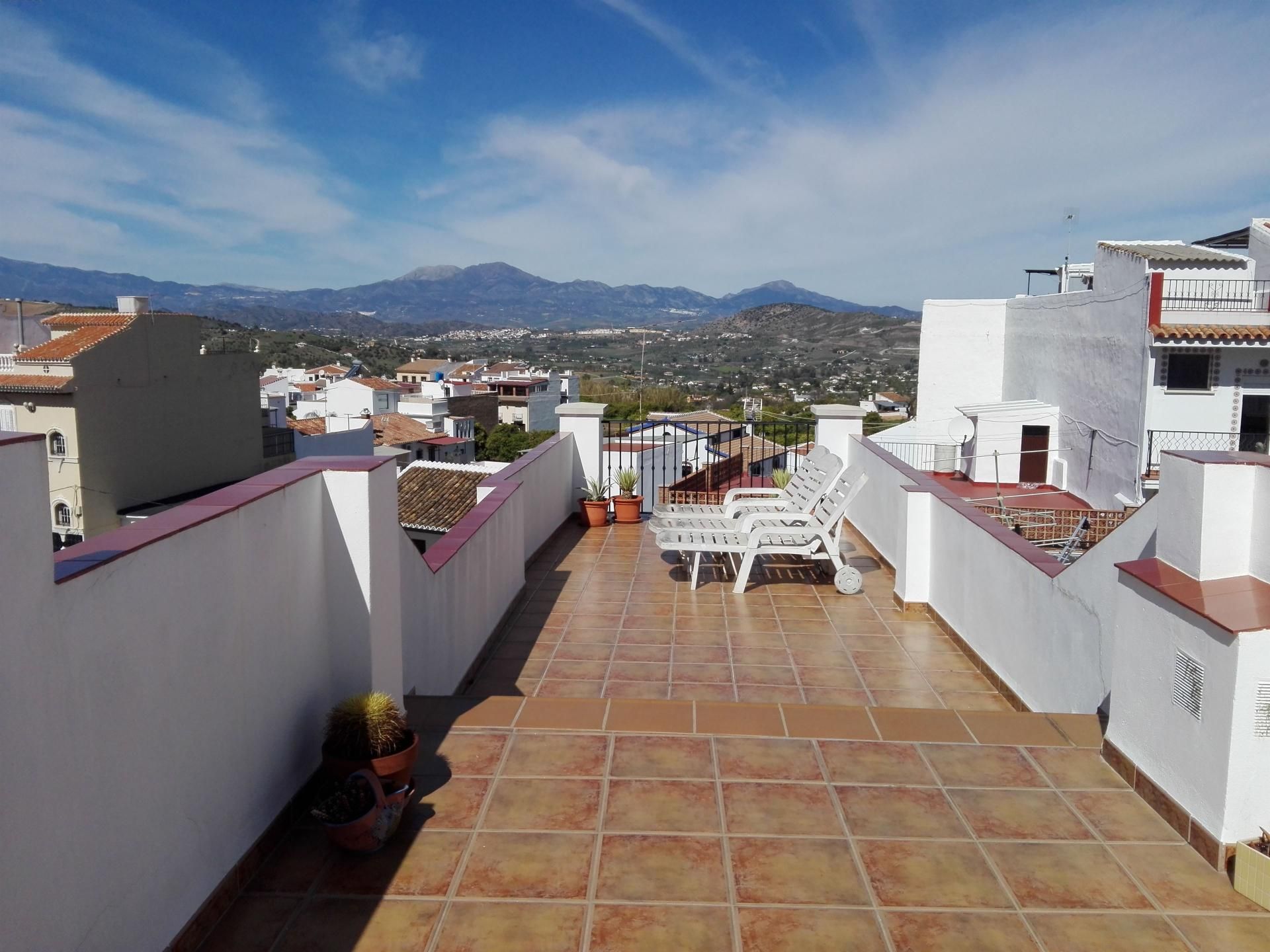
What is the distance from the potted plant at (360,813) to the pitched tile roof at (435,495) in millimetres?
15914

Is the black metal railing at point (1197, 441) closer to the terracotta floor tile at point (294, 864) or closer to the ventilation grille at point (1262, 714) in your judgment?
the ventilation grille at point (1262, 714)

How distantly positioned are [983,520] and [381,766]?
427cm

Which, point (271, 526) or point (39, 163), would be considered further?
point (39, 163)

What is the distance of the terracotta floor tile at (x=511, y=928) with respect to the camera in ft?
8.25

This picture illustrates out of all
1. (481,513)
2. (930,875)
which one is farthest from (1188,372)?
(930,875)

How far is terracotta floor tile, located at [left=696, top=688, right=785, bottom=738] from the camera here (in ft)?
13.0

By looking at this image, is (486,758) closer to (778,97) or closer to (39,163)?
(778,97)

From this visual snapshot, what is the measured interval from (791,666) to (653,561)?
2.77 m

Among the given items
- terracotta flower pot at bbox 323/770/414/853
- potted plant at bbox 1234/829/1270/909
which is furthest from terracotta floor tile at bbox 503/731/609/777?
potted plant at bbox 1234/829/1270/909

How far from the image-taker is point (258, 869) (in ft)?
9.34

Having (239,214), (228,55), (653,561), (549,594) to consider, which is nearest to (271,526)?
(549,594)

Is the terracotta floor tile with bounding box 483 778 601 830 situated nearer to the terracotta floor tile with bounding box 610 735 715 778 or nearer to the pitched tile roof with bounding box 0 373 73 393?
the terracotta floor tile with bounding box 610 735 715 778

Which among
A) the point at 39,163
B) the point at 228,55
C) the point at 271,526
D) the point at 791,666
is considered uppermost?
the point at 228,55

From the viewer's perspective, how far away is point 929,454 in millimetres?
24062
